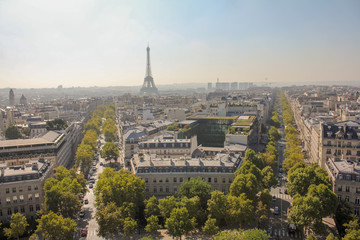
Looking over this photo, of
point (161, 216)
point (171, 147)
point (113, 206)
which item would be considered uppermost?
point (171, 147)

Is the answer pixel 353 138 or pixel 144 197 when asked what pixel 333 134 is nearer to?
pixel 353 138

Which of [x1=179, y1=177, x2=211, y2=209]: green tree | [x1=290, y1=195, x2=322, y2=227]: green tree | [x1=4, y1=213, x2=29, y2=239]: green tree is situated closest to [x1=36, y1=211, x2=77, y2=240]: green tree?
[x1=4, y1=213, x2=29, y2=239]: green tree

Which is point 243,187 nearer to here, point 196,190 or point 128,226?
point 196,190

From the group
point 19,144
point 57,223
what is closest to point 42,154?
point 19,144

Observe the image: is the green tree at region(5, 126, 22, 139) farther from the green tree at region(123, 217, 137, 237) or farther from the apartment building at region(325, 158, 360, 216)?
the apartment building at region(325, 158, 360, 216)

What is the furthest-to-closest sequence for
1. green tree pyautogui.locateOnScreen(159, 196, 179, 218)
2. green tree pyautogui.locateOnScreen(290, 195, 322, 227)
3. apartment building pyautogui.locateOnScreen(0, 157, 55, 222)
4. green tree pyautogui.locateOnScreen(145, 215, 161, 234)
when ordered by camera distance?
apartment building pyautogui.locateOnScreen(0, 157, 55, 222), green tree pyautogui.locateOnScreen(159, 196, 179, 218), green tree pyautogui.locateOnScreen(145, 215, 161, 234), green tree pyautogui.locateOnScreen(290, 195, 322, 227)

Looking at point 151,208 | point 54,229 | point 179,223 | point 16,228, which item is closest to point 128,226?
point 151,208
